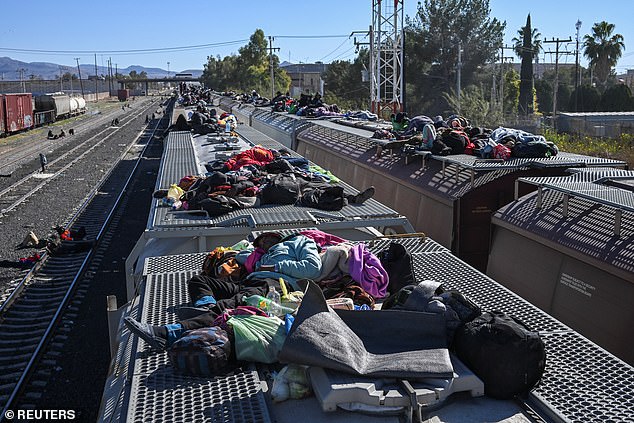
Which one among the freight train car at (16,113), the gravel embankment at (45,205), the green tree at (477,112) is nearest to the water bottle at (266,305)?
the gravel embankment at (45,205)

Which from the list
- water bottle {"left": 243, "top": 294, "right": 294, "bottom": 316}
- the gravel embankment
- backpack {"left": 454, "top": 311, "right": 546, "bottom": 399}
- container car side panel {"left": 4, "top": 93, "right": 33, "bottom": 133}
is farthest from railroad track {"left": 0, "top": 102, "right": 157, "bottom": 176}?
backpack {"left": 454, "top": 311, "right": 546, "bottom": 399}

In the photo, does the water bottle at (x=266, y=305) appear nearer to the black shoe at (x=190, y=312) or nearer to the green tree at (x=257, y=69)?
the black shoe at (x=190, y=312)

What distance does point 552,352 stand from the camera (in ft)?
14.8

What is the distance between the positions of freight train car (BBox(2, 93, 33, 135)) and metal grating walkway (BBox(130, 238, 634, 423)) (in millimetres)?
44734

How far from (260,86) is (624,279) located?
86.0 meters

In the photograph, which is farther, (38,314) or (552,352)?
(38,314)

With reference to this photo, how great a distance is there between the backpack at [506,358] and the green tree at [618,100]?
176 ft

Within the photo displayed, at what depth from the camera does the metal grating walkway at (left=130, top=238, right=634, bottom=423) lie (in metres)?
3.79

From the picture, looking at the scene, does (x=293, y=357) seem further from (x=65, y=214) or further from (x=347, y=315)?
(x=65, y=214)

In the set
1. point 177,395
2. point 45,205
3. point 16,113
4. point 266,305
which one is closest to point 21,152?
point 16,113

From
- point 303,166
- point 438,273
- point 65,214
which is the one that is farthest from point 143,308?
point 65,214

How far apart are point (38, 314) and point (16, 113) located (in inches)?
1662

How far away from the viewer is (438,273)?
632 cm

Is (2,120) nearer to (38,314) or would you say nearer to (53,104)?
(53,104)
